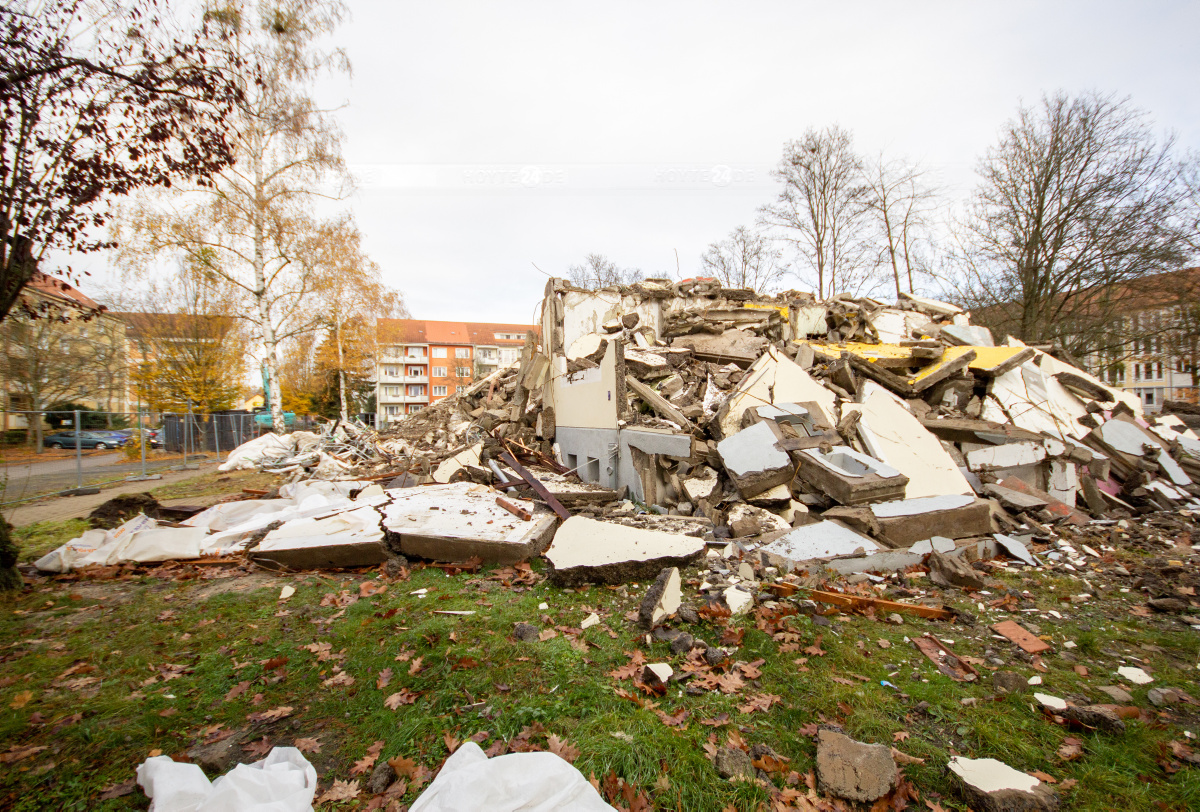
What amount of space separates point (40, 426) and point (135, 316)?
28.5 ft

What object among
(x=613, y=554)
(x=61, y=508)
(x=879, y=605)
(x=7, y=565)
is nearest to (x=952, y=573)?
(x=879, y=605)

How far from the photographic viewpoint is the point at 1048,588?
Answer: 4270mm

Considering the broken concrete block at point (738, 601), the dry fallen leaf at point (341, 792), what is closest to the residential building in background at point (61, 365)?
the dry fallen leaf at point (341, 792)

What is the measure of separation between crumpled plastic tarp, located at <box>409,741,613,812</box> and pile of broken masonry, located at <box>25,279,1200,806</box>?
1.82 m

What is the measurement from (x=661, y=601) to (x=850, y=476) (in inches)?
123

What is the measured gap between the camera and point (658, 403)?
24.8 feet

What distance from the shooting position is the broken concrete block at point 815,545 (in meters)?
4.69

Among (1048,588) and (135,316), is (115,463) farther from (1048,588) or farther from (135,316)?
(1048,588)

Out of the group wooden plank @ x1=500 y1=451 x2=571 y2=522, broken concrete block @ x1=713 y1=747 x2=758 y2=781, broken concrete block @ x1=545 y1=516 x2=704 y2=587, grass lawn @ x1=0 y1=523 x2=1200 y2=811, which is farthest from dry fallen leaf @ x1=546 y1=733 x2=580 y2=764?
wooden plank @ x1=500 y1=451 x2=571 y2=522

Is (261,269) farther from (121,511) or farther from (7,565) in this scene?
(7,565)

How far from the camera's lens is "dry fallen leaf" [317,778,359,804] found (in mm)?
2030

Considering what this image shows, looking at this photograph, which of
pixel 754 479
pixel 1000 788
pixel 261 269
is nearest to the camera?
pixel 1000 788

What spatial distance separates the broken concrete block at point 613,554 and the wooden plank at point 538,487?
1343mm

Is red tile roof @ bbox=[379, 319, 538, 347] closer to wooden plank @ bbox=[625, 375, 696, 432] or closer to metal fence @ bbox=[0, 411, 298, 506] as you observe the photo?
metal fence @ bbox=[0, 411, 298, 506]
